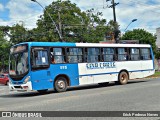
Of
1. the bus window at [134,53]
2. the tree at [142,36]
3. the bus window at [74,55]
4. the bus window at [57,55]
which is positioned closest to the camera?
the bus window at [57,55]

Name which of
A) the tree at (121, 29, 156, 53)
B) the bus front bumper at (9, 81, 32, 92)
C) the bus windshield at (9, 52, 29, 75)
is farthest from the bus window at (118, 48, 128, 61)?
the tree at (121, 29, 156, 53)

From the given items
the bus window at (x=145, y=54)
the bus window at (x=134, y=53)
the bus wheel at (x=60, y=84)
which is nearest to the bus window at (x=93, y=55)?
the bus wheel at (x=60, y=84)

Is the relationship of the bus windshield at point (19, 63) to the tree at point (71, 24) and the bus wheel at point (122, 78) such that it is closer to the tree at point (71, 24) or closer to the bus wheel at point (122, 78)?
the bus wheel at point (122, 78)

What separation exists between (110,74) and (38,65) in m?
5.96

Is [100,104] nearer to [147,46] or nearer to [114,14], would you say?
[147,46]

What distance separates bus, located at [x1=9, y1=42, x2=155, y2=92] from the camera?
1678 centimetres

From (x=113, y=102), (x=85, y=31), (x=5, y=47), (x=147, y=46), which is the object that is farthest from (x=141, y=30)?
(x=113, y=102)

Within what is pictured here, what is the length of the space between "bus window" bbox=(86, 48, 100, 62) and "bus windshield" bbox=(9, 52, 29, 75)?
4442 mm

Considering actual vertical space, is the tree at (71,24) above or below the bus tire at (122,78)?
above

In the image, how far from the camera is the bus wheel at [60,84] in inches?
699

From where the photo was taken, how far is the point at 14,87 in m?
17.2

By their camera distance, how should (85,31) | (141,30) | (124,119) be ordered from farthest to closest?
(141,30) < (85,31) < (124,119)

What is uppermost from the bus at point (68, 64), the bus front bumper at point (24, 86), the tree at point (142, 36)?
the tree at point (142, 36)

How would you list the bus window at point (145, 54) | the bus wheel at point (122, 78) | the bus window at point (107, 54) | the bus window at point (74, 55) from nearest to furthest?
the bus window at point (74, 55) → the bus window at point (107, 54) → the bus wheel at point (122, 78) → the bus window at point (145, 54)
